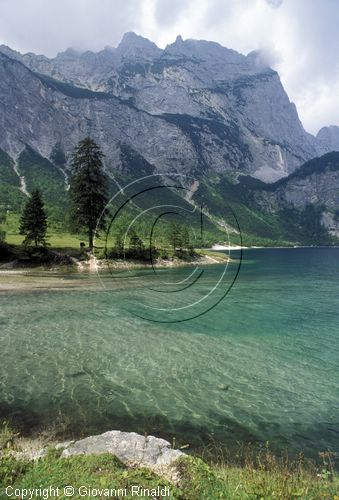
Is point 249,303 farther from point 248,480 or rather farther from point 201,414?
point 248,480

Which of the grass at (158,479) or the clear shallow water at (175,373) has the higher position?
the grass at (158,479)

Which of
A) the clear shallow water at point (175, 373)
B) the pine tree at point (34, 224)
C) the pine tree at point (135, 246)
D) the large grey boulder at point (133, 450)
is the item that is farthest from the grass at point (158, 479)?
the pine tree at point (135, 246)

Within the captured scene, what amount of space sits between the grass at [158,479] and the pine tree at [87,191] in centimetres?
7093

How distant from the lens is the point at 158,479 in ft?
27.9

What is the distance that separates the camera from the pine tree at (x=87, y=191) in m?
79.2

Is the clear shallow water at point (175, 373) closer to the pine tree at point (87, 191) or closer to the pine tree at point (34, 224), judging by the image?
the pine tree at point (34, 224)

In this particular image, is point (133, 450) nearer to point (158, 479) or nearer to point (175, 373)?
point (158, 479)

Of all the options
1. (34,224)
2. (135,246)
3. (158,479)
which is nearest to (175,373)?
(158,479)

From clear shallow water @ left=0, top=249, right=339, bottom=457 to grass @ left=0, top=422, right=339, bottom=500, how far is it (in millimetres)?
3532

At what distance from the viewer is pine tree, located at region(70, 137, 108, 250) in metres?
79.2

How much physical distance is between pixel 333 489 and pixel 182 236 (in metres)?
97.1

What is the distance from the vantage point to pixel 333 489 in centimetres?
936

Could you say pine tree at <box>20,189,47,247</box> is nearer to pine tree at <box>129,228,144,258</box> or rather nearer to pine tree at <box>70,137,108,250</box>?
pine tree at <box>70,137,108,250</box>

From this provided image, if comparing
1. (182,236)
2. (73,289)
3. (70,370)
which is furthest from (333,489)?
(182,236)
